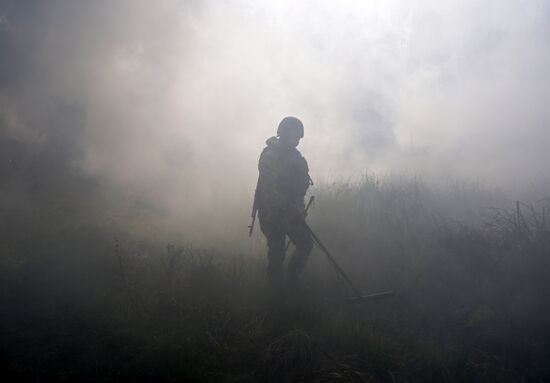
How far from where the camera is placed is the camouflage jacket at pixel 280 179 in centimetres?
488

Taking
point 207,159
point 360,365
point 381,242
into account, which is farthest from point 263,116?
point 360,365

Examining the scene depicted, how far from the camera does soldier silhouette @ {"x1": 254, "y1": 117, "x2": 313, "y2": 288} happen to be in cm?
484

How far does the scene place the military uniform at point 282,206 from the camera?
4.84m

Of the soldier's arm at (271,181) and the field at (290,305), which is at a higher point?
the soldier's arm at (271,181)

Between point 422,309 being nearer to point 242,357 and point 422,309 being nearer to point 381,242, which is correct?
point 381,242

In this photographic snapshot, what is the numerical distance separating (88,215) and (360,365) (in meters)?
5.33

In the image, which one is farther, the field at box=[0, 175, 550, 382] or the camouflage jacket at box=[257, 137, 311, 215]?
the camouflage jacket at box=[257, 137, 311, 215]

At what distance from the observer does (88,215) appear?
7355 millimetres

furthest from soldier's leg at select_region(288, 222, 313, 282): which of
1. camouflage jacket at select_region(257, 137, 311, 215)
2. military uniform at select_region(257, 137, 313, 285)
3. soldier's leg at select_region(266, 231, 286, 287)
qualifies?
camouflage jacket at select_region(257, 137, 311, 215)

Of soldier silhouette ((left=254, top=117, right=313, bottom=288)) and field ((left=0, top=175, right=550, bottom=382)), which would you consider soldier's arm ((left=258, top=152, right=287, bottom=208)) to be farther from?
field ((left=0, top=175, right=550, bottom=382))

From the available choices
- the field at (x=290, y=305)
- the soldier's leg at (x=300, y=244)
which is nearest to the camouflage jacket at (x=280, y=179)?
the soldier's leg at (x=300, y=244)

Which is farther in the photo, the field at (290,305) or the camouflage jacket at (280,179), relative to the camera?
the camouflage jacket at (280,179)

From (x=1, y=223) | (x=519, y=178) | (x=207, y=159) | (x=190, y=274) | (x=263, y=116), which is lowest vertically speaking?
(x=190, y=274)

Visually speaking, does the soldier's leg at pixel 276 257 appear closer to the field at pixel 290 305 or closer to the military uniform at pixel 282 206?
the military uniform at pixel 282 206
